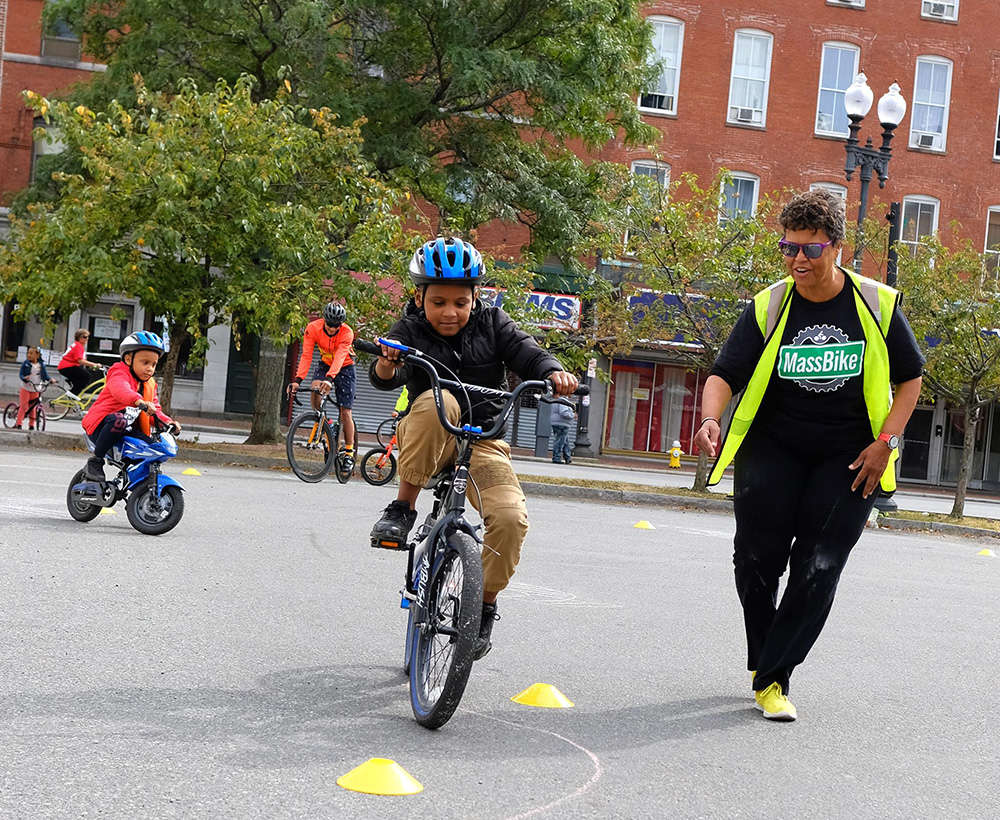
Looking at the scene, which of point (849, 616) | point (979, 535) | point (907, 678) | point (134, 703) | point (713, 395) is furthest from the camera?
point (979, 535)

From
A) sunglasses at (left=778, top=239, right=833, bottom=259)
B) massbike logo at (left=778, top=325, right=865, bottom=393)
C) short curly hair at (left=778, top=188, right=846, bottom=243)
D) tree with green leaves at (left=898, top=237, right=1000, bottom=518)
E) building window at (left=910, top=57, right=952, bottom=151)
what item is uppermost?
building window at (left=910, top=57, right=952, bottom=151)

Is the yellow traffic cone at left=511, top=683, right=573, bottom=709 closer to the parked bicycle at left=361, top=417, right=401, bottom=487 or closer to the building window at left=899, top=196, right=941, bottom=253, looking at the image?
the parked bicycle at left=361, top=417, right=401, bottom=487

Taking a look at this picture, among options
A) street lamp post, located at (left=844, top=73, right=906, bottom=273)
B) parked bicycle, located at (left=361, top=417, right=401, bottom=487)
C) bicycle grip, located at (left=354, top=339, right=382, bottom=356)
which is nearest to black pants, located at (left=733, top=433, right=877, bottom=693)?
bicycle grip, located at (left=354, top=339, right=382, bottom=356)

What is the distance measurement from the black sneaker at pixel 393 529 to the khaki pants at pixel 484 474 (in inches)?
5.5

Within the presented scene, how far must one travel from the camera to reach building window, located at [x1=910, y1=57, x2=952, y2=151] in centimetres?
3834

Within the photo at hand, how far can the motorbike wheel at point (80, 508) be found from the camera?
10.3 meters

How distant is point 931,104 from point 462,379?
3601cm

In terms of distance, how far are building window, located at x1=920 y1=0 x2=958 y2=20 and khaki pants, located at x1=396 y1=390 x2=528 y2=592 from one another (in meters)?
36.5

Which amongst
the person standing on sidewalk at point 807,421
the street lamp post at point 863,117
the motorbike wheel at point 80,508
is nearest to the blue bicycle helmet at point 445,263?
the person standing on sidewalk at point 807,421

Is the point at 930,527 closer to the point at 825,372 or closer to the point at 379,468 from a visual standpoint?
the point at 379,468

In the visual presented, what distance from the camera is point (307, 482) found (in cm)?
1591

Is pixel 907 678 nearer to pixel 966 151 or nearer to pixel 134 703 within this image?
pixel 134 703

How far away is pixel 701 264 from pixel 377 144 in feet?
18.9

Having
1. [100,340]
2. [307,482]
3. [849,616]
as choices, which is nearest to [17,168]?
[100,340]
